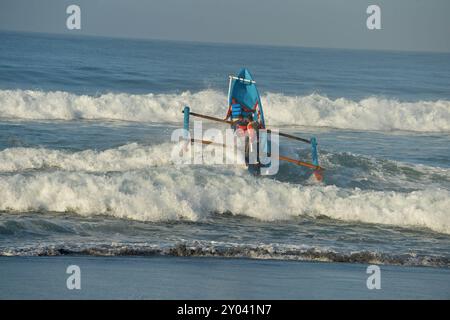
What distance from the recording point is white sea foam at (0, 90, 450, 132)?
27.1 m

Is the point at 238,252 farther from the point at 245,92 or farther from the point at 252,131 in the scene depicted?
Answer: the point at 245,92

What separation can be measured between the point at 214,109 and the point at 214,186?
1534 centimetres

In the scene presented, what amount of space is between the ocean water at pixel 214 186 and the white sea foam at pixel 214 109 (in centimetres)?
7

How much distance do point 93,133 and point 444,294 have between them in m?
14.3

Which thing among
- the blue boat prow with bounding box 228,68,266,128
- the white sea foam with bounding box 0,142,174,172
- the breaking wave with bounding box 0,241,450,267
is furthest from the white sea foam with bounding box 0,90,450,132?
the breaking wave with bounding box 0,241,450,267

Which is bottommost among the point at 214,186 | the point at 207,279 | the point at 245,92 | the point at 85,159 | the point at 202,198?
the point at 207,279

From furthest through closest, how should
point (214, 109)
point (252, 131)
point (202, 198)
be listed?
point (214, 109) < point (252, 131) < point (202, 198)

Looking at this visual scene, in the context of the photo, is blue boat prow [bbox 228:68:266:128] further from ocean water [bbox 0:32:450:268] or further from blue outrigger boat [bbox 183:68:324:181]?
ocean water [bbox 0:32:450:268]

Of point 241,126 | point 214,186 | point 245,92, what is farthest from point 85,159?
point 245,92

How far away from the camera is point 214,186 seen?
1589cm

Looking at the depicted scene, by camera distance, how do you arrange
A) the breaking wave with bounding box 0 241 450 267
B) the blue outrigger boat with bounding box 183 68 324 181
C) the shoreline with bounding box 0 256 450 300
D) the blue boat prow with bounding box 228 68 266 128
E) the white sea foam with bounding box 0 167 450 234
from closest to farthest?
the shoreline with bounding box 0 256 450 300 → the breaking wave with bounding box 0 241 450 267 → the white sea foam with bounding box 0 167 450 234 → the blue outrigger boat with bounding box 183 68 324 181 → the blue boat prow with bounding box 228 68 266 128

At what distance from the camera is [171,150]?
19.9 m

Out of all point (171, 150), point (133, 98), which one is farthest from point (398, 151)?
point (133, 98)

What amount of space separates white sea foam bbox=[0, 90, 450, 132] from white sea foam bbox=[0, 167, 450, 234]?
36.9 ft
